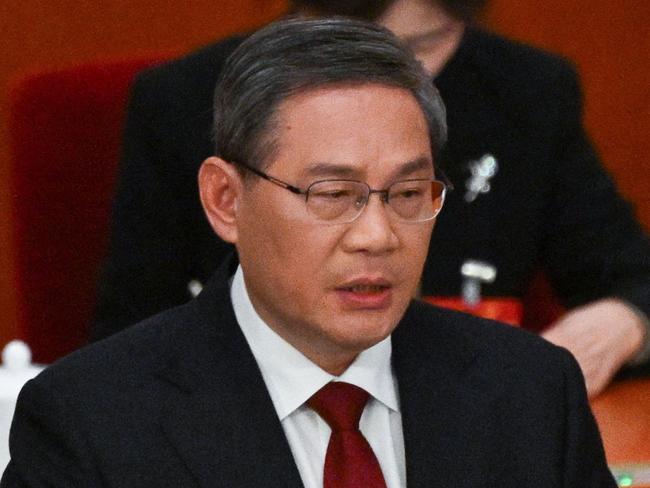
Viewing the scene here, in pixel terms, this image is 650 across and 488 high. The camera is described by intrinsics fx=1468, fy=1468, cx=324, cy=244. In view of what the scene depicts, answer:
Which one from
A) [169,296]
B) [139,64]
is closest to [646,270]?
[169,296]

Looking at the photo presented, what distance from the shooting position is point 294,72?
144cm

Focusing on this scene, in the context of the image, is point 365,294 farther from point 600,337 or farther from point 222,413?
point 600,337

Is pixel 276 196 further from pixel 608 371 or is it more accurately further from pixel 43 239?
pixel 43 239

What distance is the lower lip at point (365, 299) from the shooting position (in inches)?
55.1

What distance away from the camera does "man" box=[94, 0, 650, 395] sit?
224 centimetres

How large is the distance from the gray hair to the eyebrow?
0.05 metres

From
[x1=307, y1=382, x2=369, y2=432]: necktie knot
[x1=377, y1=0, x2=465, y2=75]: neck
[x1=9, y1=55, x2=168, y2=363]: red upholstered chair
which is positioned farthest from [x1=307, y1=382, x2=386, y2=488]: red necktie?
[x1=9, y1=55, x2=168, y2=363]: red upholstered chair

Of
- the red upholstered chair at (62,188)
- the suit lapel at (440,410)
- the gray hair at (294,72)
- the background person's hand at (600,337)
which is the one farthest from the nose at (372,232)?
→ the red upholstered chair at (62,188)

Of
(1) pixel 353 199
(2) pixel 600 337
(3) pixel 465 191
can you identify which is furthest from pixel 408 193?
(3) pixel 465 191

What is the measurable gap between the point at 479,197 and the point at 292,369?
927 millimetres

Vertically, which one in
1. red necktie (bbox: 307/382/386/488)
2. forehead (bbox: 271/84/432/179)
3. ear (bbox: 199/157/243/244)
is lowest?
red necktie (bbox: 307/382/386/488)

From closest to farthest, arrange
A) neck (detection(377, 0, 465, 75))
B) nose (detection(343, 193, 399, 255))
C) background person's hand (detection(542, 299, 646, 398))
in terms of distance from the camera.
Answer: nose (detection(343, 193, 399, 255)) → background person's hand (detection(542, 299, 646, 398)) → neck (detection(377, 0, 465, 75))

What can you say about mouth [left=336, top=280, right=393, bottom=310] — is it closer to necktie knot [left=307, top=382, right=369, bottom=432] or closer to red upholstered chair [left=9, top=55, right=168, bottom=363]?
necktie knot [left=307, top=382, right=369, bottom=432]

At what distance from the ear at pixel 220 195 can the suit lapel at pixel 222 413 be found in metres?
0.10
